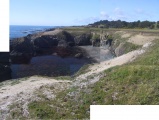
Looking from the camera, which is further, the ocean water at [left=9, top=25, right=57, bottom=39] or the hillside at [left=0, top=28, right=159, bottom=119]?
the ocean water at [left=9, top=25, right=57, bottom=39]

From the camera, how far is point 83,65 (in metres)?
40.9

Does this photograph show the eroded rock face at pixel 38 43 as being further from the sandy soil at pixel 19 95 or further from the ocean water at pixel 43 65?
the sandy soil at pixel 19 95

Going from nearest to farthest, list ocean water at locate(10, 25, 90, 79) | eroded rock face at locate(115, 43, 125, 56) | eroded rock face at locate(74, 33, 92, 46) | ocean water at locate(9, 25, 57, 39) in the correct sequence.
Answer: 1. ocean water at locate(9, 25, 57, 39)
2. eroded rock face at locate(74, 33, 92, 46)
3. ocean water at locate(10, 25, 90, 79)
4. eroded rock face at locate(115, 43, 125, 56)

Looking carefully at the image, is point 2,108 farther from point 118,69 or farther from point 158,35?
point 158,35

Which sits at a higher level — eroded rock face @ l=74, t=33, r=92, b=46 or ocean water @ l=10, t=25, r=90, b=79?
eroded rock face @ l=74, t=33, r=92, b=46

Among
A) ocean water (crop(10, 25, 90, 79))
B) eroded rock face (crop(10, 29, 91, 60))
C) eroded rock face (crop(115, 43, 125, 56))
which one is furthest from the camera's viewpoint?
eroded rock face (crop(115, 43, 125, 56))

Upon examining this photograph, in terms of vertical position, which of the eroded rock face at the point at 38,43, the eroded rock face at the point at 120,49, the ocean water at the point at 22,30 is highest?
the ocean water at the point at 22,30

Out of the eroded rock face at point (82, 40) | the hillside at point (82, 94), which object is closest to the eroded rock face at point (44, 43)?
the eroded rock face at point (82, 40)

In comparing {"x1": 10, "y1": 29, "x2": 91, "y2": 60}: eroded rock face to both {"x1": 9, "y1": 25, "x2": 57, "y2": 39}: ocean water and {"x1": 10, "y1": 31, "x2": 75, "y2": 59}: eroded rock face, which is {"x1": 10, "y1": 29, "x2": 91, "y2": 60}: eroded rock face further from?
{"x1": 9, "y1": 25, "x2": 57, "y2": 39}: ocean water

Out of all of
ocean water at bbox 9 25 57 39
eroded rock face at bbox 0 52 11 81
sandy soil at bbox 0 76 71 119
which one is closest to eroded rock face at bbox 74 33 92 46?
ocean water at bbox 9 25 57 39

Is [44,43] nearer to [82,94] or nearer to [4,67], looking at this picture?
[4,67]

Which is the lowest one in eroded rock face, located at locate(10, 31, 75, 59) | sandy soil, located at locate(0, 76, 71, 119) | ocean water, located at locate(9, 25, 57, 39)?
sandy soil, located at locate(0, 76, 71, 119)

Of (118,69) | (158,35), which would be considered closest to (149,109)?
(118,69)

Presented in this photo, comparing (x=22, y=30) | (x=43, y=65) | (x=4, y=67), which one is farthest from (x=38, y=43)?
(x=4, y=67)
